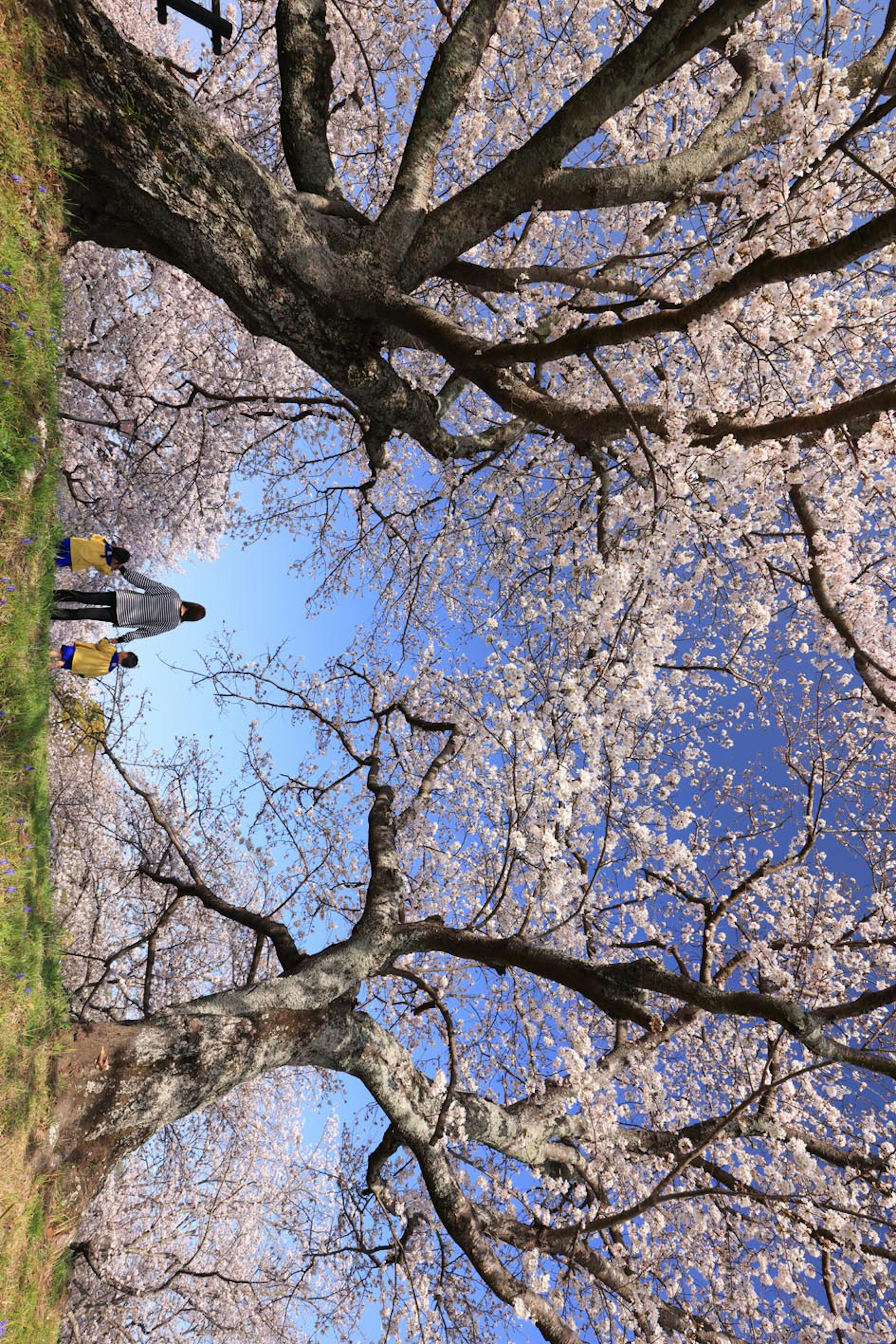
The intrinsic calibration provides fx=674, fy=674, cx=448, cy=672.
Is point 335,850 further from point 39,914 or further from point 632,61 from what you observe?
point 632,61

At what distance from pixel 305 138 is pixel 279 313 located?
148 centimetres

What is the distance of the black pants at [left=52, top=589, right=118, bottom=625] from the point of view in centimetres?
600

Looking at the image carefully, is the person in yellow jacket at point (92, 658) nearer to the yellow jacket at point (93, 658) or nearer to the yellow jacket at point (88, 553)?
the yellow jacket at point (93, 658)

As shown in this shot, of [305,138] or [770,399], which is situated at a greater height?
[305,138]

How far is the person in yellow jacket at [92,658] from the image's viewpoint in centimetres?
620

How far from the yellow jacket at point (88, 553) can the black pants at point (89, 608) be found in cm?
25

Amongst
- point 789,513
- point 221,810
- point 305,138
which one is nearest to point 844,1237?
point 789,513

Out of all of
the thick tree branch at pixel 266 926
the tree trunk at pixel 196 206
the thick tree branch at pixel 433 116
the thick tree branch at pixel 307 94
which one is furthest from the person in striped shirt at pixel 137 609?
the thick tree branch at pixel 433 116

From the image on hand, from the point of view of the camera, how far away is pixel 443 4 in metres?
6.11

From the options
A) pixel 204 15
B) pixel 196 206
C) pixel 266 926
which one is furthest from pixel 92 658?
pixel 204 15

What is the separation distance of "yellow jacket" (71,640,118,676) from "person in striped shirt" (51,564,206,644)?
16 cm

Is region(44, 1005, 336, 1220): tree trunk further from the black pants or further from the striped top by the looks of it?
the striped top

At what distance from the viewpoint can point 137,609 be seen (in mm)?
6629

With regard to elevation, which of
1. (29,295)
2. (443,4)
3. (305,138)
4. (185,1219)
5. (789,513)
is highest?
(443,4)
